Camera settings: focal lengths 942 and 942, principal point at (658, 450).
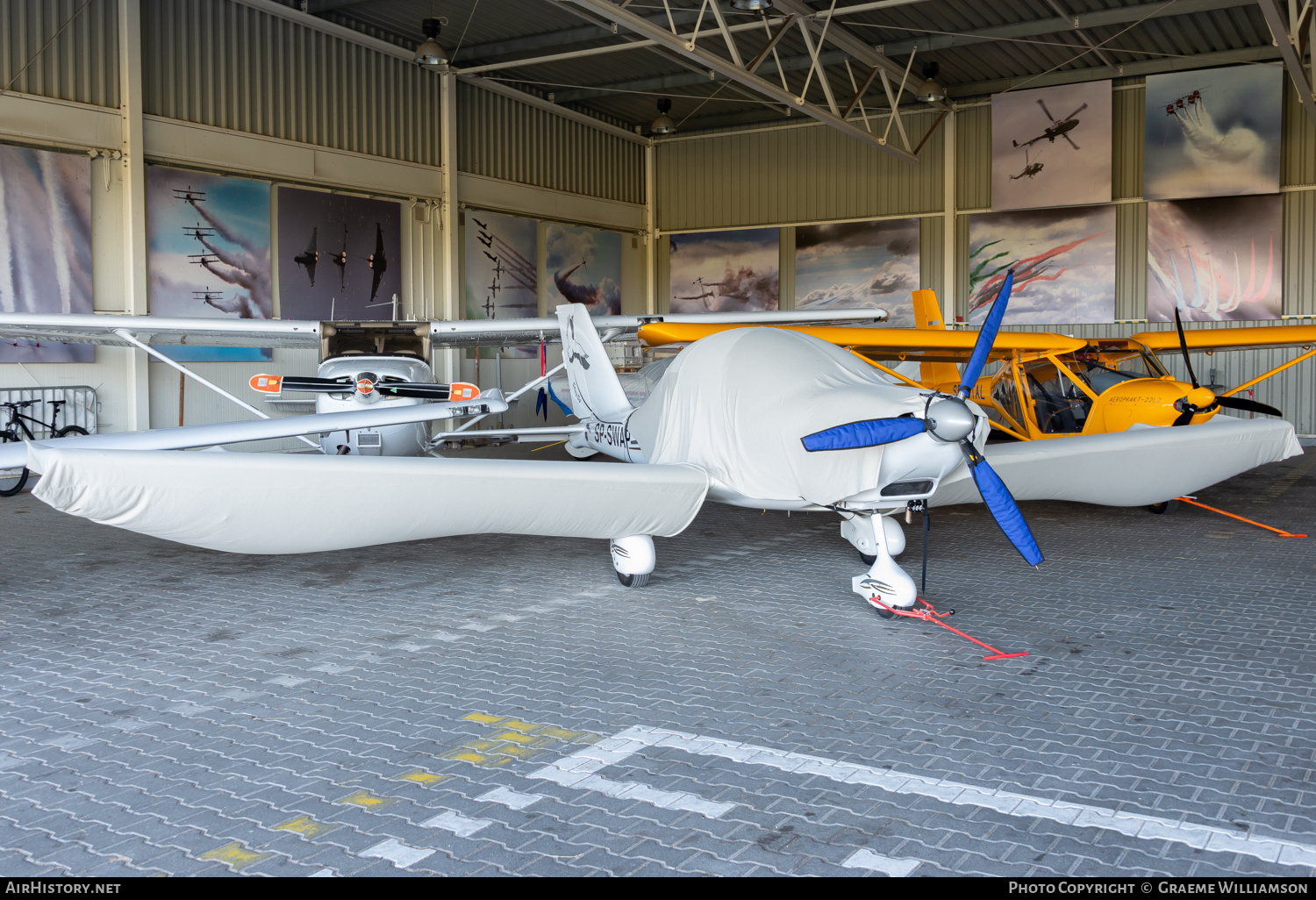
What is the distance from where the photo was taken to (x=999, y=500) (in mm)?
4980

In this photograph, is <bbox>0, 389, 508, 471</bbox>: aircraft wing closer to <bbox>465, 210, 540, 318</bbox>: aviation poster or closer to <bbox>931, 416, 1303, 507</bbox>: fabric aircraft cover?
<bbox>931, 416, 1303, 507</bbox>: fabric aircraft cover

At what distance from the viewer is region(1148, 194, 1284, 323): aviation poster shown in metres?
17.4

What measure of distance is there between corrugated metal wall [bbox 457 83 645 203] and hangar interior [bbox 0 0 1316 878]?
278mm

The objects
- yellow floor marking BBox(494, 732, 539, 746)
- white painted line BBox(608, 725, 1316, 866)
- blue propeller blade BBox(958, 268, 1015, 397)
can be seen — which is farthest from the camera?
blue propeller blade BBox(958, 268, 1015, 397)

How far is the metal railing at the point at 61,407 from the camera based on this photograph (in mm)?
12219

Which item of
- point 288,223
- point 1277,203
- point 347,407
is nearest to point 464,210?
point 288,223

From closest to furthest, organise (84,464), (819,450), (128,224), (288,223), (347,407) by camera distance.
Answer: (84,464)
(819,450)
(347,407)
(128,224)
(288,223)

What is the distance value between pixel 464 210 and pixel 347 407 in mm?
9405

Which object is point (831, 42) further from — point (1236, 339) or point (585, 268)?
point (1236, 339)

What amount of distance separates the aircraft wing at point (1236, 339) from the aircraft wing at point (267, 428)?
27.2 feet

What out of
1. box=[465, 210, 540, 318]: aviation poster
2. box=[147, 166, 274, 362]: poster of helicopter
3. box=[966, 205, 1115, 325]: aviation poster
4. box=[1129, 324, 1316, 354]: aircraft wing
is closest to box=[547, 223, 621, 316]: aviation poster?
box=[465, 210, 540, 318]: aviation poster

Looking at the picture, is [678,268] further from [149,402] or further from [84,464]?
[84,464]

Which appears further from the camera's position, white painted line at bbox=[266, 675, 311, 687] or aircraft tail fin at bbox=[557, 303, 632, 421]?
aircraft tail fin at bbox=[557, 303, 632, 421]

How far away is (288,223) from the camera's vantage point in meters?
15.1
